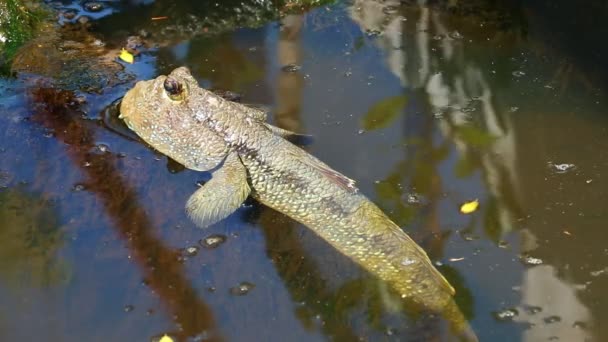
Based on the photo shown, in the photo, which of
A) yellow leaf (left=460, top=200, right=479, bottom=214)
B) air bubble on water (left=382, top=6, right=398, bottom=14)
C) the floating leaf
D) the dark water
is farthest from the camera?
air bubble on water (left=382, top=6, right=398, bottom=14)

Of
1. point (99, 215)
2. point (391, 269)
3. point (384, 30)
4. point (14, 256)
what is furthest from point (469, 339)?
point (384, 30)

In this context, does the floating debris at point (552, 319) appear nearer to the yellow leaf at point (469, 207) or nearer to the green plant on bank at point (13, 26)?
the yellow leaf at point (469, 207)

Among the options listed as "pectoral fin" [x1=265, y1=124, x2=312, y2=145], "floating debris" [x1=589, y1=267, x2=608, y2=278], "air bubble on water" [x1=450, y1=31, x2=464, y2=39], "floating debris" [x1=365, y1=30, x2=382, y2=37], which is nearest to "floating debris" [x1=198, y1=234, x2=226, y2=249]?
"pectoral fin" [x1=265, y1=124, x2=312, y2=145]

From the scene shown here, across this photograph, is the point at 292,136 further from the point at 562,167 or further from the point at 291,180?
the point at 562,167

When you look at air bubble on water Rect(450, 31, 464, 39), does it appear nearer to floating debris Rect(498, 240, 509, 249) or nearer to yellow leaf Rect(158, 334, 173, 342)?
floating debris Rect(498, 240, 509, 249)

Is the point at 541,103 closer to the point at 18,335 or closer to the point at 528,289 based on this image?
the point at 528,289
